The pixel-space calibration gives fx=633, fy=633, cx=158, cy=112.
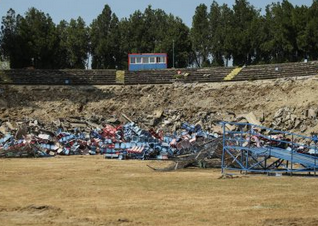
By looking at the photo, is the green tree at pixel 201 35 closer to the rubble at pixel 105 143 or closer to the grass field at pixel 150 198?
the rubble at pixel 105 143

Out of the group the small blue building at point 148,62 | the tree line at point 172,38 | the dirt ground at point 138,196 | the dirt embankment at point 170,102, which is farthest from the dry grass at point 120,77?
the dirt ground at point 138,196

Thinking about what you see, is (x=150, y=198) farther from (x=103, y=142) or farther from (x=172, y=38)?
(x=172, y=38)

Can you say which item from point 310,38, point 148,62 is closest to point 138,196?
point 148,62

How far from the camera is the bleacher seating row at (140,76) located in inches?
2387

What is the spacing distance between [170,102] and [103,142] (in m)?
19.6

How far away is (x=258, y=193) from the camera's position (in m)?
18.7

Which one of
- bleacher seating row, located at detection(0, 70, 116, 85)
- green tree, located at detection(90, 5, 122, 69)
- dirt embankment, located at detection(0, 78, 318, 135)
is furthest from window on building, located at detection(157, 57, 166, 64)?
green tree, located at detection(90, 5, 122, 69)

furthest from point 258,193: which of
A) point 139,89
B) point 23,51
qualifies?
point 23,51

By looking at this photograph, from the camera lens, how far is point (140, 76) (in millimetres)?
64375

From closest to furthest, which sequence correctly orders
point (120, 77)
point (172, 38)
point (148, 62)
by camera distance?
point (120, 77) < point (148, 62) < point (172, 38)

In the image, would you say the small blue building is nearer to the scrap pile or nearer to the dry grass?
the dry grass

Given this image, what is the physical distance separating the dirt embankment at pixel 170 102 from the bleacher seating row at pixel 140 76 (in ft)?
7.11

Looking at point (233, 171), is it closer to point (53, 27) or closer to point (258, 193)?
point (258, 193)

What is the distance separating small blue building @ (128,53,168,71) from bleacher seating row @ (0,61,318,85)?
21.1ft
